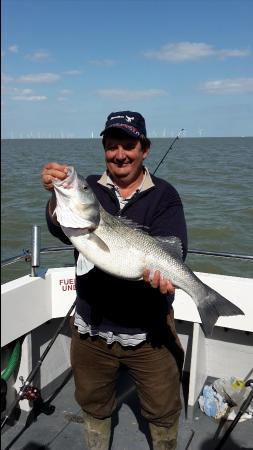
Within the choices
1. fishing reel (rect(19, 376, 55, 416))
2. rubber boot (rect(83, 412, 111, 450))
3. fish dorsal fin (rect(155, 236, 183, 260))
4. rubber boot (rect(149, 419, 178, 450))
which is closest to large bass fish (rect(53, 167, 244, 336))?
fish dorsal fin (rect(155, 236, 183, 260))

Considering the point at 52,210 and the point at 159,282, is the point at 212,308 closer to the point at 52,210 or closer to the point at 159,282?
the point at 159,282

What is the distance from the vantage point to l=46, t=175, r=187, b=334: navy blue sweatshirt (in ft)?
9.80

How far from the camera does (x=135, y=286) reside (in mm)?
2996

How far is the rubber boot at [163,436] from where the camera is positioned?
3.34m

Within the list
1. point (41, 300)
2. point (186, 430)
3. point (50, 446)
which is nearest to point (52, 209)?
point (41, 300)

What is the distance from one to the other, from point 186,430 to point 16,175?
2545cm

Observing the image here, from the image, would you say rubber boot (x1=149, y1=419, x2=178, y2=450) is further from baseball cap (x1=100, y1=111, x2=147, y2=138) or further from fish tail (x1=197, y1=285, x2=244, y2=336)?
baseball cap (x1=100, y1=111, x2=147, y2=138)

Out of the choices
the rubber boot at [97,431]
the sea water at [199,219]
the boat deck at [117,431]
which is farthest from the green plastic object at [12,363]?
the sea water at [199,219]

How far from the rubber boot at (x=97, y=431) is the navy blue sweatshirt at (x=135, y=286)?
2.87ft

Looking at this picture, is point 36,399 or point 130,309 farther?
point 36,399

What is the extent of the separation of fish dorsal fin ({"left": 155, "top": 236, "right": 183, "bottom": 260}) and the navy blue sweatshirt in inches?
3.0

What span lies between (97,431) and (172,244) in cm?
169

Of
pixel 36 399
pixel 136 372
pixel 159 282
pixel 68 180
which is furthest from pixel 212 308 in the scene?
pixel 36 399

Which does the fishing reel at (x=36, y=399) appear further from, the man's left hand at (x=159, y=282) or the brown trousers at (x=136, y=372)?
the man's left hand at (x=159, y=282)
